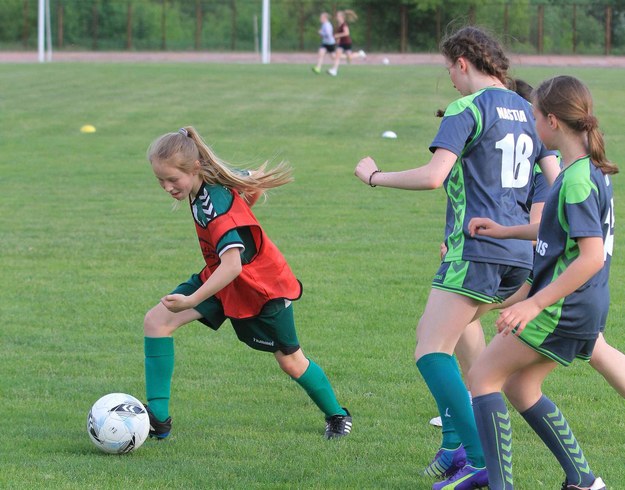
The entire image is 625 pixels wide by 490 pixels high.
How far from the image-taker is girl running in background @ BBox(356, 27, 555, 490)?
4.11 m

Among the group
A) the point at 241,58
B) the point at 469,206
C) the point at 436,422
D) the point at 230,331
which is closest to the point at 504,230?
the point at 469,206

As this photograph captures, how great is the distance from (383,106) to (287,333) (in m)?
18.4

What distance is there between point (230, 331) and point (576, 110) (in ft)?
12.6

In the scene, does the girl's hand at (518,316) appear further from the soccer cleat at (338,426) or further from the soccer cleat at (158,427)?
the soccer cleat at (158,427)

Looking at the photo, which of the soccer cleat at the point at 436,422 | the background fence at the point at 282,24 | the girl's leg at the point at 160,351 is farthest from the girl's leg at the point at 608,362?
the background fence at the point at 282,24

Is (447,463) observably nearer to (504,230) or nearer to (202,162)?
(504,230)

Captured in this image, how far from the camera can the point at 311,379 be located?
4992 millimetres

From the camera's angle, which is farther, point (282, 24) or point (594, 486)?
point (282, 24)

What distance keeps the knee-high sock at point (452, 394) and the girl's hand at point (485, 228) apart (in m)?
0.53

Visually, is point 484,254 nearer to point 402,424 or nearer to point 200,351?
point 402,424

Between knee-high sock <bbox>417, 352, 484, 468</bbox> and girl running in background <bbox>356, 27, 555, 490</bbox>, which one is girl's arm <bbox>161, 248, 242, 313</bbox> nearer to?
girl running in background <bbox>356, 27, 555, 490</bbox>

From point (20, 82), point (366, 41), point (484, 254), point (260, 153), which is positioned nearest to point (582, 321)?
point (484, 254)

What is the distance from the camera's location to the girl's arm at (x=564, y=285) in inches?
136

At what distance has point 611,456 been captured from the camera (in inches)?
Result: 179
